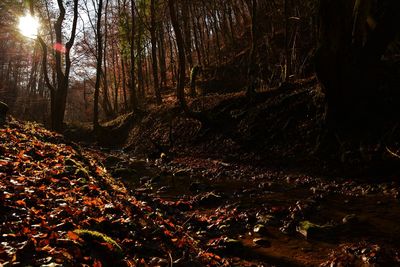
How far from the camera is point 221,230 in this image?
7.00 m

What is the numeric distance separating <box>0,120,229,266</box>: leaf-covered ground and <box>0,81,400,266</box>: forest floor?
20 mm

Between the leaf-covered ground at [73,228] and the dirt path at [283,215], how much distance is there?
0.87 metres

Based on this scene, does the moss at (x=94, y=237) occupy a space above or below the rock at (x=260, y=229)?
above

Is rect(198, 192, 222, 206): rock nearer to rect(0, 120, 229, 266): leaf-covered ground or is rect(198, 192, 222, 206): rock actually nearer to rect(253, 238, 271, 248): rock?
rect(0, 120, 229, 266): leaf-covered ground

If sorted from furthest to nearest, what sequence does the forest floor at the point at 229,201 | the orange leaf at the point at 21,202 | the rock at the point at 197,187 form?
the rock at the point at 197,187, the orange leaf at the point at 21,202, the forest floor at the point at 229,201

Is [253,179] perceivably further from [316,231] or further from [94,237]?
[94,237]

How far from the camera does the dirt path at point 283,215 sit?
5.56m

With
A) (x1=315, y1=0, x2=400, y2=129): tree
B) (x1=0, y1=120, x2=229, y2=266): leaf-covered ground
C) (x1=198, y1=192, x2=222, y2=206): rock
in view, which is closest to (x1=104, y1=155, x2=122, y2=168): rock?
(x1=198, y1=192, x2=222, y2=206): rock

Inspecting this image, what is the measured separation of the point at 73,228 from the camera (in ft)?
15.2

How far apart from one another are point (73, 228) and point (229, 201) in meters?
5.01

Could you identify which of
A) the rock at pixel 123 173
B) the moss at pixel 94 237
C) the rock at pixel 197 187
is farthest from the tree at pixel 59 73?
the moss at pixel 94 237

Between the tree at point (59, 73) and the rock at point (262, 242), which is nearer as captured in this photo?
the rock at point (262, 242)

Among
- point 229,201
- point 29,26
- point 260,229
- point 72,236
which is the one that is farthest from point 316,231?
point 29,26

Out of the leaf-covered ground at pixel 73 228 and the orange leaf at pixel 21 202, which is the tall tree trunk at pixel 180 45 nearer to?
the leaf-covered ground at pixel 73 228
